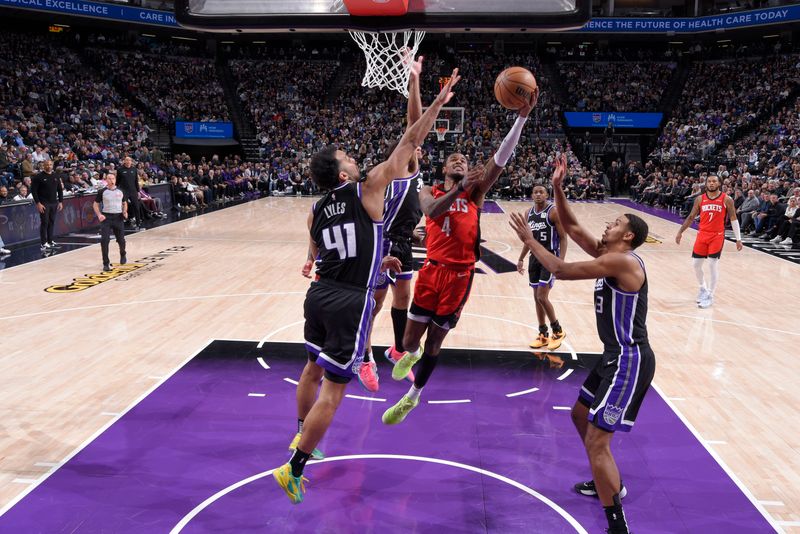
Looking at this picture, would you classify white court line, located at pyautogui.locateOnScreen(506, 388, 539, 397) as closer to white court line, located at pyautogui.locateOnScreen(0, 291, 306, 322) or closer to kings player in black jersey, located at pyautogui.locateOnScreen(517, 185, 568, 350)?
kings player in black jersey, located at pyautogui.locateOnScreen(517, 185, 568, 350)

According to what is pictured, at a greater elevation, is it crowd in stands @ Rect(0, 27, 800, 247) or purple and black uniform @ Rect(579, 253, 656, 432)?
crowd in stands @ Rect(0, 27, 800, 247)

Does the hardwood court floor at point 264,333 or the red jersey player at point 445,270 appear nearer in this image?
the hardwood court floor at point 264,333

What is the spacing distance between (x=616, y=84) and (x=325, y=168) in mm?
30874

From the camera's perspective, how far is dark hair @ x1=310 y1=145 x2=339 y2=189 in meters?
3.68

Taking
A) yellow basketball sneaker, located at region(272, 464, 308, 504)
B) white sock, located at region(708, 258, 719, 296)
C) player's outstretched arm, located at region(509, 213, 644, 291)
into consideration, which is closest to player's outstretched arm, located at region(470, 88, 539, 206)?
player's outstretched arm, located at region(509, 213, 644, 291)

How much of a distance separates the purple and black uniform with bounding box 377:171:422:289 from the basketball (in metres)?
0.90

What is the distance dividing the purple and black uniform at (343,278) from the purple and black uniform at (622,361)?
126cm

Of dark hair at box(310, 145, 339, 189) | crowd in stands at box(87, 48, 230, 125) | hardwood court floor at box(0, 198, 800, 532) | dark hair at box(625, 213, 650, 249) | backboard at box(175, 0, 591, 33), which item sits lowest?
hardwood court floor at box(0, 198, 800, 532)

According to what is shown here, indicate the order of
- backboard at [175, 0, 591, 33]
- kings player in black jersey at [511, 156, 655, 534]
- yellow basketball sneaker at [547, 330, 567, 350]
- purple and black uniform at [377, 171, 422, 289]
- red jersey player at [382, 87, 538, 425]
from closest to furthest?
kings player in black jersey at [511, 156, 655, 534] < red jersey player at [382, 87, 538, 425] < purple and black uniform at [377, 171, 422, 289] < yellow basketball sneaker at [547, 330, 567, 350] < backboard at [175, 0, 591, 33]

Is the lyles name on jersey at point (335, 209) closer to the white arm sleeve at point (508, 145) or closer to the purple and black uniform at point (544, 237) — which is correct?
the white arm sleeve at point (508, 145)

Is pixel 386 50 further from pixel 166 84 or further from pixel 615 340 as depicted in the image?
pixel 166 84

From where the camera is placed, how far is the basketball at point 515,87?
4766 millimetres

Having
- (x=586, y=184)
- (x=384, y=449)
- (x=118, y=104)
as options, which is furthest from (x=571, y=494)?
(x=118, y=104)

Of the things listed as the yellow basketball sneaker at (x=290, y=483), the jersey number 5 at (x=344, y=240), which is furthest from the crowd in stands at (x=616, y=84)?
the yellow basketball sneaker at (x=290, y=483)
